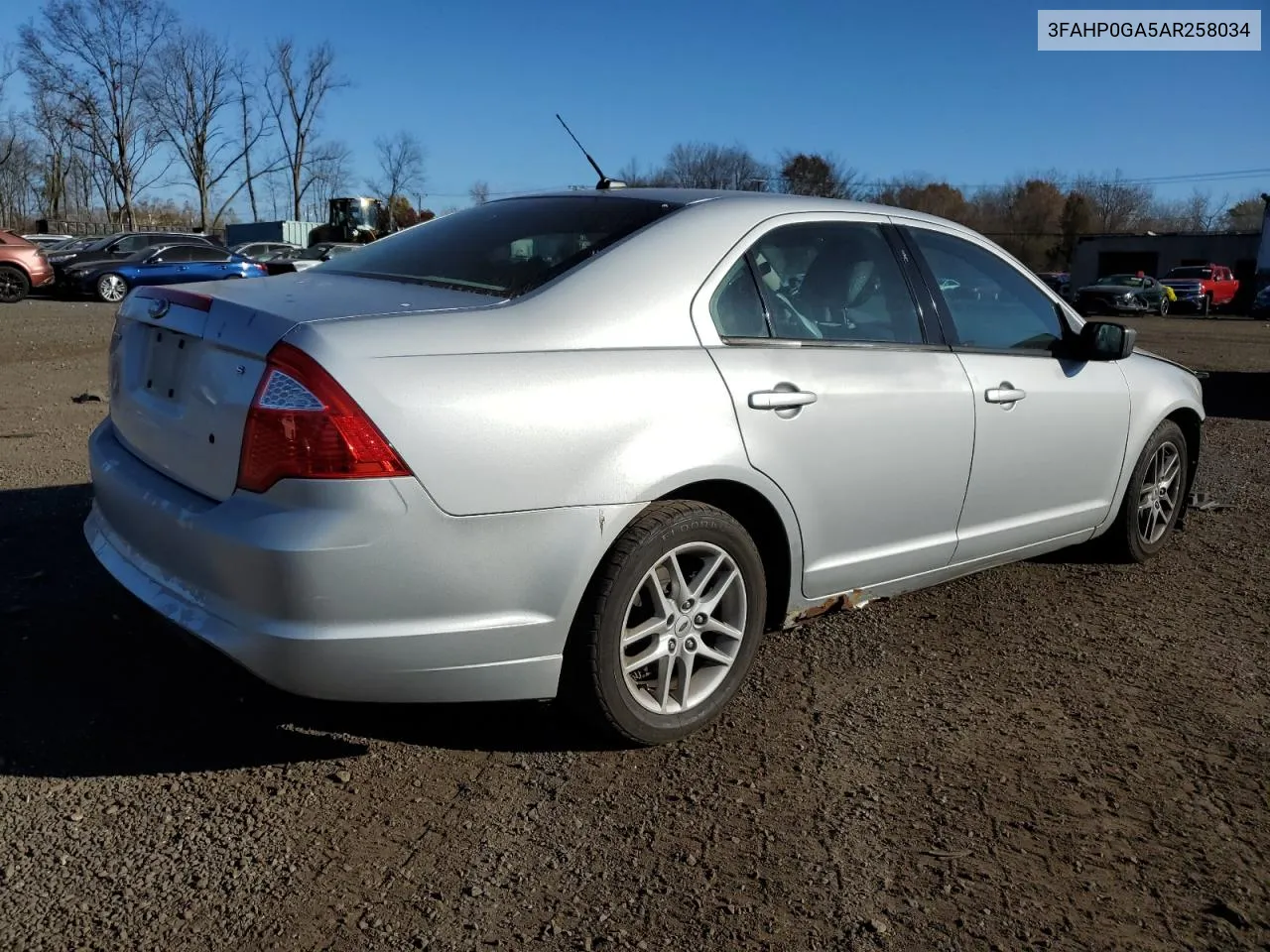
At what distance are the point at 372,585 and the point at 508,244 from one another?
1324 millimetres

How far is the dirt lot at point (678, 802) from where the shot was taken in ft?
7.65

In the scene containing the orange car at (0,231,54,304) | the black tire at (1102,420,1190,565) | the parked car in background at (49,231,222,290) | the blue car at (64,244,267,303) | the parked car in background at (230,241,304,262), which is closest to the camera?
the black tire at (1102,420,1190,565)

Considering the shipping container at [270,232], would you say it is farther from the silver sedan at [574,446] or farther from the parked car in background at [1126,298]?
the silver sedan at [574,446]

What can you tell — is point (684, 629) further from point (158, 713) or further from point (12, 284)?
point (12, 284)

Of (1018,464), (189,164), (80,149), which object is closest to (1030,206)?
(189,164)

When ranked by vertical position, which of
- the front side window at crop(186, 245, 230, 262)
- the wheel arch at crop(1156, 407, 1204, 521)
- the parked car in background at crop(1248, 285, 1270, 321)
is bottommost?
the parked car in background at crop(1248, 285, 1270, 321)

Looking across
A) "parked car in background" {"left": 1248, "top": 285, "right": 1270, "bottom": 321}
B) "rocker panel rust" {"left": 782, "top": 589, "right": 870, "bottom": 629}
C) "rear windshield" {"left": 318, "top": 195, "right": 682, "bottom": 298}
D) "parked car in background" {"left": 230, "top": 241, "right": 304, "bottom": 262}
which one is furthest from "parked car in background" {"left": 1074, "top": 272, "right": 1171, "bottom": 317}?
"rear windshield" {"left": 318, "top": 195, "right": 682, "bottom": 298}

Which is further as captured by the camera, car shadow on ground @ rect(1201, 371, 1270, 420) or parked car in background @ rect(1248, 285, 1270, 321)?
parked car in background @ rect(1248, 285, 1270, 321)

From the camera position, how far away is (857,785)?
9.70 feet

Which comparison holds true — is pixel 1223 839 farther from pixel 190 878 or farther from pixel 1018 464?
pixel 190 878

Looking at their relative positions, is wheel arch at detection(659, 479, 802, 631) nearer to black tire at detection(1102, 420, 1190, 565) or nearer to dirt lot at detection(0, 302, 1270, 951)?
dirt lot at detection(0, 302, 1270, 951)

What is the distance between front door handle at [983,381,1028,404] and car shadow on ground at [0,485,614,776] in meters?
1.90

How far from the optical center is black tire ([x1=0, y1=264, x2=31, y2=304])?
68.7ft

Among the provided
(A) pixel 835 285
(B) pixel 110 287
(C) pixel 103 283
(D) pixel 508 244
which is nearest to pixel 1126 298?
(B) pixel 110 287
